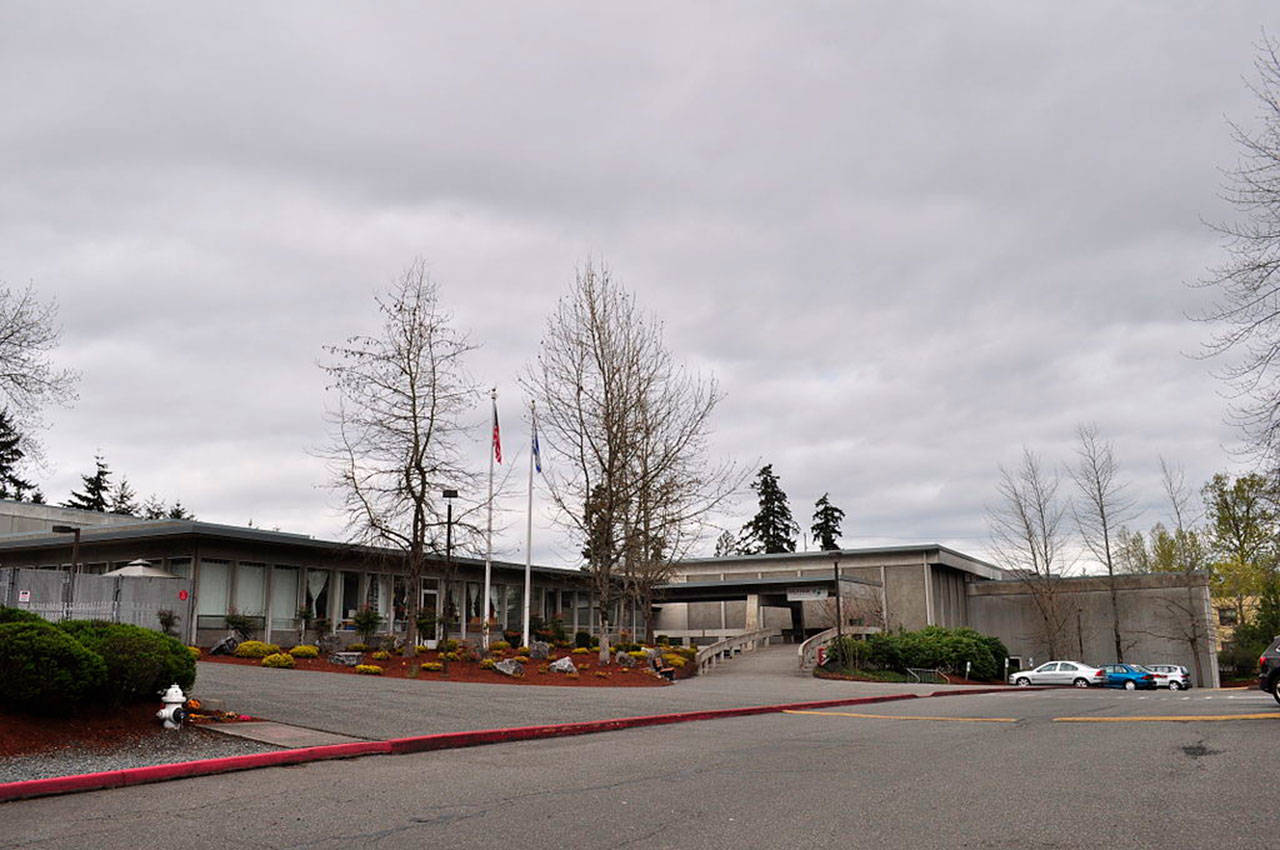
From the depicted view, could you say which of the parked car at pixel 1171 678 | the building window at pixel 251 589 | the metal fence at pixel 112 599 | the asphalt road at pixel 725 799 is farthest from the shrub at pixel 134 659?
the parked car at pixel 1171 678

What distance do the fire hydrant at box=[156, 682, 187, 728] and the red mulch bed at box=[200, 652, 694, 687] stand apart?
1166 centimetres

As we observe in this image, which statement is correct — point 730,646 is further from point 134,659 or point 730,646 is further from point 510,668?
point 134,659

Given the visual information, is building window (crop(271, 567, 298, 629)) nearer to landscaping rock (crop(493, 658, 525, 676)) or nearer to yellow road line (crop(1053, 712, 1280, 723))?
landscaping rock (crop(493, 658, 525, 676))

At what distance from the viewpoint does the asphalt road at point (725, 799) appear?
24.9 feet

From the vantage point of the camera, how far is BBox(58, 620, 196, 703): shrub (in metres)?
12.6

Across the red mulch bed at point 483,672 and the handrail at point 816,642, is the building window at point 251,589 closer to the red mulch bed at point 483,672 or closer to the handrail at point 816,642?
the red mulch bed at point 483,672

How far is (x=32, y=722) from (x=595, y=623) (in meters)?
40.4

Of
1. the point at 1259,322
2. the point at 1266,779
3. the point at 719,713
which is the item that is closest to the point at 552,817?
the point at 1266,779

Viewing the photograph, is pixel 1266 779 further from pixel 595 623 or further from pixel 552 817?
pixel 595 623

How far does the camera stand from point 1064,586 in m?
56.0

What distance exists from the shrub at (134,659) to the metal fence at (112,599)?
55.4 ft

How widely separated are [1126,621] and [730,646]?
24242 millimetres

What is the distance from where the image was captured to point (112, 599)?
29.7 meters

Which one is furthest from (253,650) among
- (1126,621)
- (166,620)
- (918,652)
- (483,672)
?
(1126,621)
